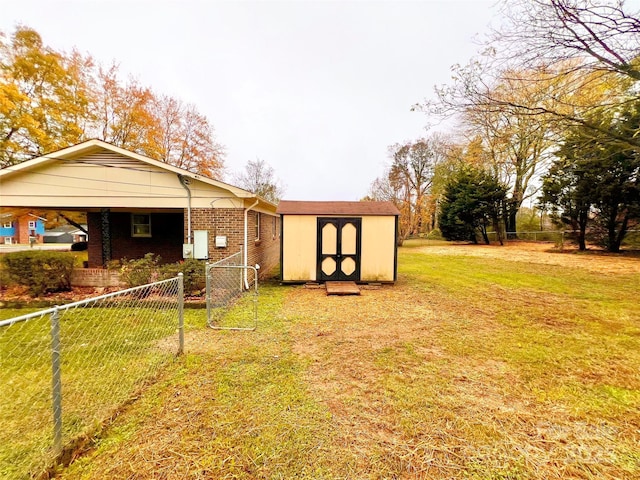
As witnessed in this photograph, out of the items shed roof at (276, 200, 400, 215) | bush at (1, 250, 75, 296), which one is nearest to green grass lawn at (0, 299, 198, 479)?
bush at (1, 250, 75, 296)

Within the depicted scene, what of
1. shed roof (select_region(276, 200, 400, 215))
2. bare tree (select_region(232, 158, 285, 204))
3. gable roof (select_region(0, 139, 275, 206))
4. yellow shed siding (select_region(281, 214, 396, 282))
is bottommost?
yellow shed siding (select_region(281, 214, 396, 282))

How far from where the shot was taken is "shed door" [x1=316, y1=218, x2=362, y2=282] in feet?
28.2

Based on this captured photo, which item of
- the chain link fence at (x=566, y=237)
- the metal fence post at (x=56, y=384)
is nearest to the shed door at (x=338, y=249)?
the metal fence post at (x=56, y=384)

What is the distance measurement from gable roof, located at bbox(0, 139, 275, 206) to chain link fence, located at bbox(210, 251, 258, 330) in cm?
197

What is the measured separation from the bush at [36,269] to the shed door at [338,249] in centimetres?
683

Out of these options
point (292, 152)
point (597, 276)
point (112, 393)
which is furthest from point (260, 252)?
point (292, 152)

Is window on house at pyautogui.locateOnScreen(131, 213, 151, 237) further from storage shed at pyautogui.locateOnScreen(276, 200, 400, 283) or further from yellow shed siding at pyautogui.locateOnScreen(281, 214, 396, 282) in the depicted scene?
yellow shed siding at pyautogui.locateOnScreen(281, 214, 396, 282)

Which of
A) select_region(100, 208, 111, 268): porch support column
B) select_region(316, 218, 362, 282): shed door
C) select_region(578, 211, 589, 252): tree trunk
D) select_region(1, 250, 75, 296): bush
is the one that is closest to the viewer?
select_region(1, 250, 75, 296): bush

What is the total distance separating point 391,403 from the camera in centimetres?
280

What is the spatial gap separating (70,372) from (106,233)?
7.62 m

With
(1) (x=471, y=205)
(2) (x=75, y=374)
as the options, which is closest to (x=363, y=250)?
(2) (x=75, y=374)

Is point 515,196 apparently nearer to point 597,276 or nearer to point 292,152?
point 597,276

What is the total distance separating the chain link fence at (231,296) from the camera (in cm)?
504

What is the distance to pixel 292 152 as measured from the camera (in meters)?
29.9
